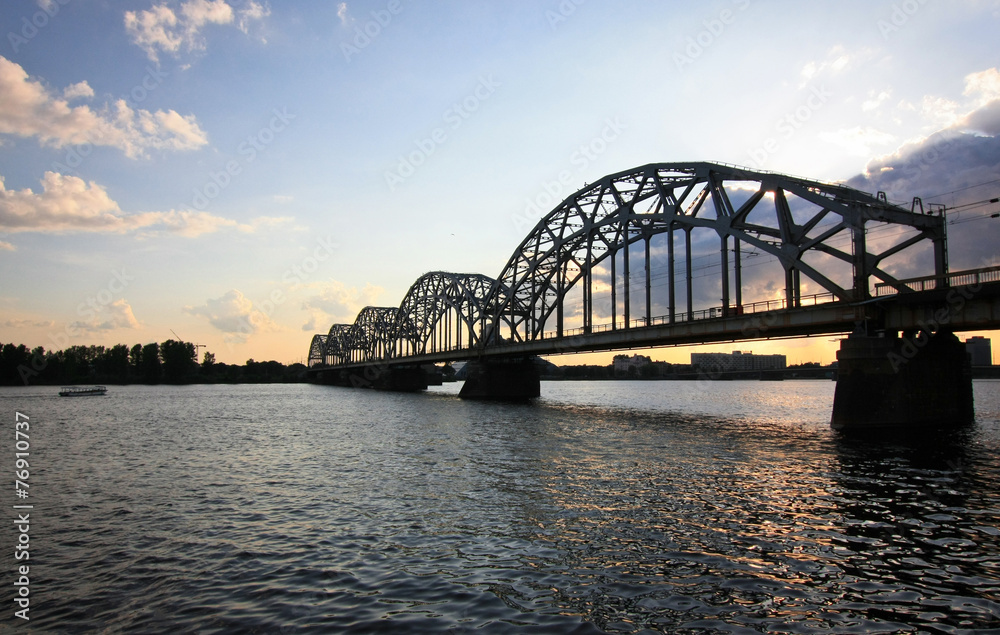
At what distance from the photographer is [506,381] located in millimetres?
89500

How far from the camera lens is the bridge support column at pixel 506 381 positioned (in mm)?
89125

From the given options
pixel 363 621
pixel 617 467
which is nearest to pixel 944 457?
pixel 617 467

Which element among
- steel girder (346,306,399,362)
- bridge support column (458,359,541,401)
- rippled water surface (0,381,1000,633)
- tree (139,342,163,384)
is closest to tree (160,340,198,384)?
tree (139,342,163,384)

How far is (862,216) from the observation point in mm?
40000

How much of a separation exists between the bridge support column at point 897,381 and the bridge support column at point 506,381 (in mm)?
56848

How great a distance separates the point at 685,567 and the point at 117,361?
215123 millimetres

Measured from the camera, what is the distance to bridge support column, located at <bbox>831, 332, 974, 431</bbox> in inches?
1304

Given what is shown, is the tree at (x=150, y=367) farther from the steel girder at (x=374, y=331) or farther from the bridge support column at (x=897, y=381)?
the bridge support column at (x=897, y=381)

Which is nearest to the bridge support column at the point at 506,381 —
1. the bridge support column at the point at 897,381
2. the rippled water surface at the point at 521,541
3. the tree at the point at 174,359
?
the bridge support column at the point at 897,381

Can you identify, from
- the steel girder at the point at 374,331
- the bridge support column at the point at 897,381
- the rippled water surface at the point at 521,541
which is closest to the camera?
the rippled water surface at the point at 521,541

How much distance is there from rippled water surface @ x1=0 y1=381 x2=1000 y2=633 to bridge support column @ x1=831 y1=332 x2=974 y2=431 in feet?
13.7

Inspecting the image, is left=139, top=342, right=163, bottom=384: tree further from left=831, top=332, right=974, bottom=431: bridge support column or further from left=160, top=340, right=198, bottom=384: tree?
left=831, top=332, right=974, bottom=431: bridge support column

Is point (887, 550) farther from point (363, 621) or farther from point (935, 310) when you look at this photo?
point (935, 310)

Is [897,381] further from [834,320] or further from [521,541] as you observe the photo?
[521,541]
